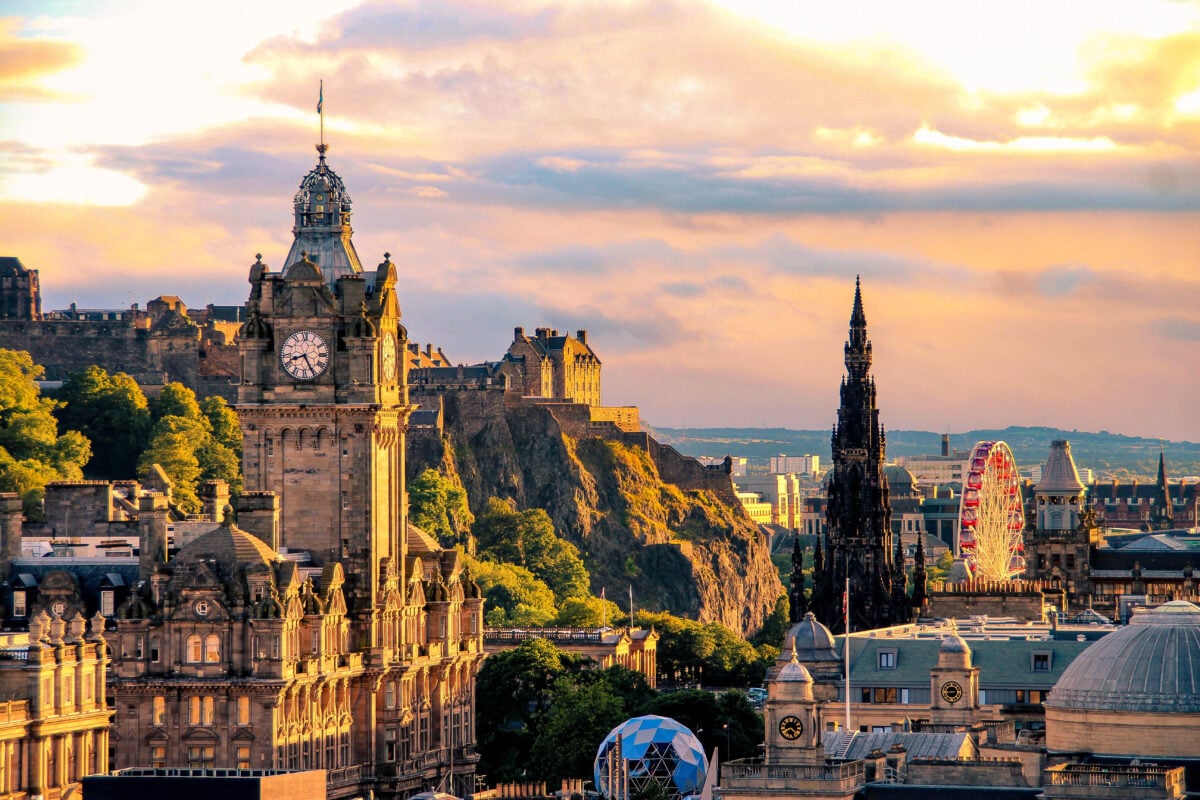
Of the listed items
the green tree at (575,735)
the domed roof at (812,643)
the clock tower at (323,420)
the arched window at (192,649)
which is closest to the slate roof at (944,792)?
the arched window at (192,649)

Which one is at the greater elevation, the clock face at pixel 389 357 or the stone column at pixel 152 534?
the clock face at pixel 389 357

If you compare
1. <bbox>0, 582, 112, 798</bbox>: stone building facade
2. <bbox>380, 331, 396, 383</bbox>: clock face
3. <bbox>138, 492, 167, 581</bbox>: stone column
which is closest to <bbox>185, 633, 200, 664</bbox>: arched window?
<bbox>0, 582, 112, 798</bbox>: stone building facade

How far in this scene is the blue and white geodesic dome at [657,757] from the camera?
425ft

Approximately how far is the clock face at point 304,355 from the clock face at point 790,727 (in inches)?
1407

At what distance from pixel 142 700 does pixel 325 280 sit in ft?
70.8

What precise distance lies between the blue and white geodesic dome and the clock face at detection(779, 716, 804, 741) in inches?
901

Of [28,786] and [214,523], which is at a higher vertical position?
[214,523]

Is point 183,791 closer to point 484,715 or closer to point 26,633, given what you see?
point 26,633

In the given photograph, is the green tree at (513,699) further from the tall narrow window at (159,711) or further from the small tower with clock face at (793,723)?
the small tower with clock face at (793,723)

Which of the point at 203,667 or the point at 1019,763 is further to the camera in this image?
the point at 203,667

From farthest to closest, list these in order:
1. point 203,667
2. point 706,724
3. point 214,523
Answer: point 706,724
point 214,523
point 203,667

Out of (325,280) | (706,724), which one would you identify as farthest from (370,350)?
(706,724)

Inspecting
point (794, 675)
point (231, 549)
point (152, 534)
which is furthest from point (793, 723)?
point (152, 534)

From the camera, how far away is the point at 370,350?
440 ft
